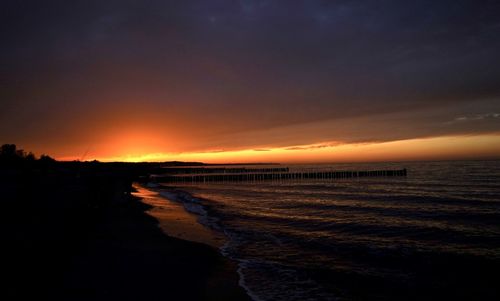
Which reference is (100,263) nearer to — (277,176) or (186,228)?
(186,228)

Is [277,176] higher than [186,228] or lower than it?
higher

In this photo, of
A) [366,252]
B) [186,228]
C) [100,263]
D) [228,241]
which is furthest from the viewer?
[186,228]

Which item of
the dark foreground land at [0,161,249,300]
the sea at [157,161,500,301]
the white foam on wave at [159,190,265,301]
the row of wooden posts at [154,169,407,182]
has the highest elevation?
the row of wooden posts at [154,169,407,182]

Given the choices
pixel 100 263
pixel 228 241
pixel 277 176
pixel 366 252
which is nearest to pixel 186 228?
pixel 228 241

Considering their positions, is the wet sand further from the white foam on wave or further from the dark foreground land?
the dark foreground land

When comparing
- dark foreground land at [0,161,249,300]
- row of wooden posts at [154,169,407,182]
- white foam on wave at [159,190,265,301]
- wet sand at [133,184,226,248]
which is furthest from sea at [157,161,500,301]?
row of wooden posts at [154,169,407,182]

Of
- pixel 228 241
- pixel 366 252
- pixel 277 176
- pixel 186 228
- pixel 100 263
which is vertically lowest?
pixel 366 252

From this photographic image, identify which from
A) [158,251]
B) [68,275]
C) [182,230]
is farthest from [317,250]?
[68,275]

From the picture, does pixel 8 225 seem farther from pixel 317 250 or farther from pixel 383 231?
pixel 383 231

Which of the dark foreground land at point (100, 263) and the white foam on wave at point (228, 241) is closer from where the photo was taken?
the dark foreground land at point (100, 263)

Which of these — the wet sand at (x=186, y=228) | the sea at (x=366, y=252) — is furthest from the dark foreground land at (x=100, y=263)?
the sea at (x=366, y=252)

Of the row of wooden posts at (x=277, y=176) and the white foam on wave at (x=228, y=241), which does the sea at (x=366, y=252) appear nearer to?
the white foam on wave at (x=228, y=241)

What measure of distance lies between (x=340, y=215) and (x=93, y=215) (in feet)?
44.4

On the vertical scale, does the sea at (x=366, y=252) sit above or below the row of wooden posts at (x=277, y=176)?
below
